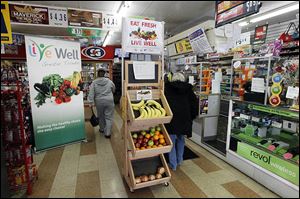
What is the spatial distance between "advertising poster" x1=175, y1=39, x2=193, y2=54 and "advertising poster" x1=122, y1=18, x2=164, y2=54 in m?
2.75

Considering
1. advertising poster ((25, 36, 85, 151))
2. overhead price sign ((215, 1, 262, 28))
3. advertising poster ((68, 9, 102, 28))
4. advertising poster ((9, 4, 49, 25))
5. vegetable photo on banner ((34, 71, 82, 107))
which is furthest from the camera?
advertising poster ((68, 9, 102, 28))

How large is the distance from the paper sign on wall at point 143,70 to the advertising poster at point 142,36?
170mm

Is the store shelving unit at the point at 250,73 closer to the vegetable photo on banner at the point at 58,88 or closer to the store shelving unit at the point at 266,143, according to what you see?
the store shelving unit at the point at 266,143

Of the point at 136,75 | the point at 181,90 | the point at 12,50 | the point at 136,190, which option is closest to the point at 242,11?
the point at 181,90

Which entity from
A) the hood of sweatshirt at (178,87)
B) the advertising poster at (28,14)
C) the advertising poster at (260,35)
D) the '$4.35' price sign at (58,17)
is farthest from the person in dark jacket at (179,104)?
the advertising poster at (28,14)

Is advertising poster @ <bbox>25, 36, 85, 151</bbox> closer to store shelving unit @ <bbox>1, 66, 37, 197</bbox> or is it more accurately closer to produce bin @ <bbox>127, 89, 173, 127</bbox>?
store shelving unit @ <bbox>1, 66, 37, 197</bbox>

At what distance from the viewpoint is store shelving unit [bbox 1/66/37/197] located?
2260 millimetres

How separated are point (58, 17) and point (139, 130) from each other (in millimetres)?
3974

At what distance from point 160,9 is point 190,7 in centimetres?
101

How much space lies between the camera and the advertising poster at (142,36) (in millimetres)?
2305

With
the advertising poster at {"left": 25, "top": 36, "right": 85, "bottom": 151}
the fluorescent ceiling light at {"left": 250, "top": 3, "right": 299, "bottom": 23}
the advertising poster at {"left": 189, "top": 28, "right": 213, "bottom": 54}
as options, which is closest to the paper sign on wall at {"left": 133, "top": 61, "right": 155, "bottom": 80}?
the advertising poster at {"left": 25, "top": 36, "right": 85, "bottom": 151}

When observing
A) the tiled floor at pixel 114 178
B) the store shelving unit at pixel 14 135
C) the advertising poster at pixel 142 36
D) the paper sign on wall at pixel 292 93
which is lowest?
the tiled floor at pixel 114 178

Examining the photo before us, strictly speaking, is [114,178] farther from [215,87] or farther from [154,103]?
[215,87]

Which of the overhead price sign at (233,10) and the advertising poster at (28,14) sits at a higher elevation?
the advertising poster at (28,14)
